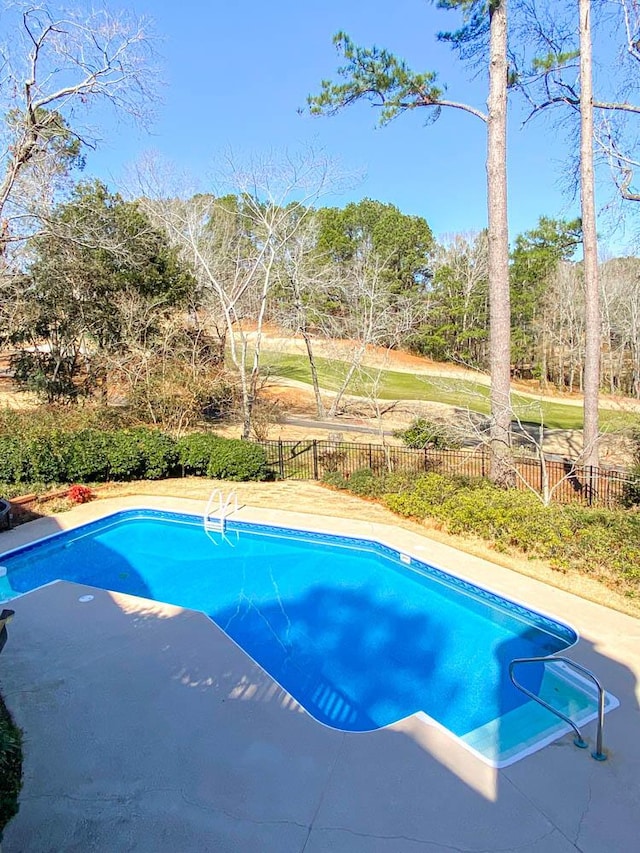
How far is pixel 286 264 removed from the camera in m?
17.9

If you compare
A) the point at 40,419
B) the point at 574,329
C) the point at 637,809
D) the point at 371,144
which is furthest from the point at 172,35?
the point at 574,329

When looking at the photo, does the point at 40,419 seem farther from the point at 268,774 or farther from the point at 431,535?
the point at 268,774

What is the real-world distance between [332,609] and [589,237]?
30.5 feet

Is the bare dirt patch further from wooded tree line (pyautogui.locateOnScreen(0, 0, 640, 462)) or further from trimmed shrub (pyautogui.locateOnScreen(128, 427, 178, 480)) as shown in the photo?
wooded tree line (pyautogui.locateOnScreen(0, 0, 640, 462))

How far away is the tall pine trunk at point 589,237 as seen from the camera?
428 inches

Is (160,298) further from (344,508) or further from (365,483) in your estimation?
(344,508)

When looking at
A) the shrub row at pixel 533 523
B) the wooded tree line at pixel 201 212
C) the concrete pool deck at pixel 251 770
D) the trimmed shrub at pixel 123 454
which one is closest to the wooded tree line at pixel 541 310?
the wooded tree line at pixel 201 212

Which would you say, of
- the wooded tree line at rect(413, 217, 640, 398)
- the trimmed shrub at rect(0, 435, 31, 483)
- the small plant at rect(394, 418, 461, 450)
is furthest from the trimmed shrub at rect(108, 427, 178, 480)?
the wooded tree line at rect(413, 217, 640, 398)

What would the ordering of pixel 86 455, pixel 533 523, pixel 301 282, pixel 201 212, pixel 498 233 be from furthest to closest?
pixel 201 212 < pixel 301 282 < pixel 86 455 < pixel 498 233 < pixel 533 523

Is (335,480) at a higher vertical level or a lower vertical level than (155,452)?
lower

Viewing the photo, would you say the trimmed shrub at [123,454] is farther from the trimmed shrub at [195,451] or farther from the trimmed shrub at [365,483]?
the trimmed shrub at [365,483]

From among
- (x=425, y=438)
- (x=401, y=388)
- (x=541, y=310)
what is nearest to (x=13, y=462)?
(x=425, y=438)

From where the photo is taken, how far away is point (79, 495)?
11297 mm

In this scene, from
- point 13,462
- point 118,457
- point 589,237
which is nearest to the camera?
point 589,237
